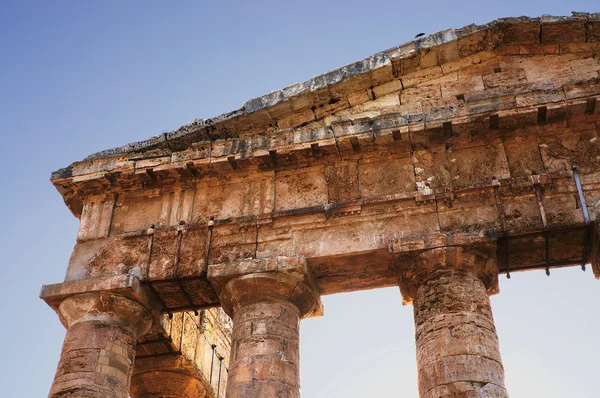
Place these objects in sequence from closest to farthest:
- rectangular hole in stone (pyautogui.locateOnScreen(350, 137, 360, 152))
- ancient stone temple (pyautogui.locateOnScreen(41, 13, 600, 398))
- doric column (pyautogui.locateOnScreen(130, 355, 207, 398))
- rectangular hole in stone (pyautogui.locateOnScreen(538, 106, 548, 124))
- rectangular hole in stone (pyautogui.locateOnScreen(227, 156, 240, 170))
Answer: ancient stone temple (pyautogui.locateOnScreen(41, 13, 600, 398))
rectangular hole in stone (pyautogui.locateOnScreen(538, 106, 548, 124))
rectangular hole in stone (pyautogui.locateOnScreen(350, 137, 360, 152))
rectangular hole in stone (pyautogui.locateOnScreen(227, 156, 240, 170))
doric column (pyautogui.locateOnScreen(130, 355, 207, 398))

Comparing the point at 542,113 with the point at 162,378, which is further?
the point at 162,378

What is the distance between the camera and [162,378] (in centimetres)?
1319

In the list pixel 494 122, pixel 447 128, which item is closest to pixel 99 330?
pixel 447 128

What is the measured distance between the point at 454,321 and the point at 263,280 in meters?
2.71

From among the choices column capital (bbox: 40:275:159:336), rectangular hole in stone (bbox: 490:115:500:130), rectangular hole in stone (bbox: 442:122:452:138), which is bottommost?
column capital (bbox: 40:275:159:336)

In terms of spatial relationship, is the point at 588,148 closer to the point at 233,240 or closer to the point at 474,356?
the point at 474,356

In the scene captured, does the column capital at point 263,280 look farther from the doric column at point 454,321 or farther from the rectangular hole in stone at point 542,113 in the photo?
the rectangular hole in stone at point 542,113

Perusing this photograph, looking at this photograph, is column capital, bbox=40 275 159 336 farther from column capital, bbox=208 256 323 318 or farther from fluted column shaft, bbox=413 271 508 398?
fluted column shaft, bbox=413 271 508 398

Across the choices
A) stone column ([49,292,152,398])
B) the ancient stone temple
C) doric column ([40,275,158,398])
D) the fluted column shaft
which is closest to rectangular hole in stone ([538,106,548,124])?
the ancient stone temple

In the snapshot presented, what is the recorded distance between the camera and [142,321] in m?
11.2

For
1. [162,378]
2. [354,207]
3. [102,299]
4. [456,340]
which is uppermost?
[354,207]

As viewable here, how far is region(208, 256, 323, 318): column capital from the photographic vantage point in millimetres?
10555

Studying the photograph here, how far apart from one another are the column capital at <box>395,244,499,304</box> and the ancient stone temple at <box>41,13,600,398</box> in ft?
0.07

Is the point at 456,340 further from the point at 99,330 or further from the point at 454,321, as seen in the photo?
the point at 99,330
